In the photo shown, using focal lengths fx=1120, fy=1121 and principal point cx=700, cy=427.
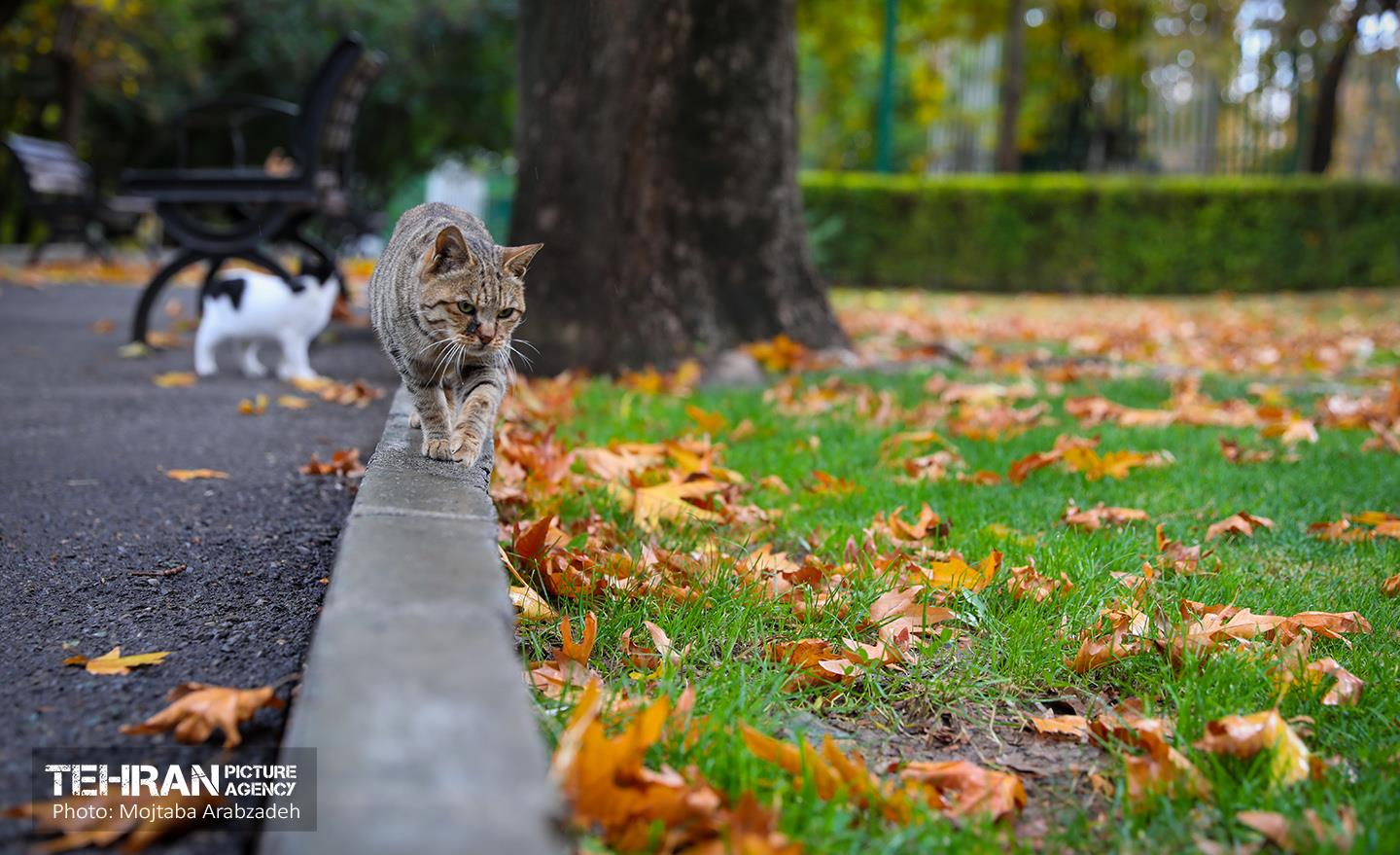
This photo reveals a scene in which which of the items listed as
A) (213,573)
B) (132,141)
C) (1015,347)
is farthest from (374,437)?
(132,141)

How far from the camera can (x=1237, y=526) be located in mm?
2988

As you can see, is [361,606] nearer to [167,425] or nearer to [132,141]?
[167,425]

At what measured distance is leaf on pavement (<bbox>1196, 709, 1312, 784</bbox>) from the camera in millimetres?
1667

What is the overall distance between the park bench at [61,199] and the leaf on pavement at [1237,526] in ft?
33.6

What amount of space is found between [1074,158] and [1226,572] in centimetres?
1696

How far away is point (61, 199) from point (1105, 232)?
11342 millimetres

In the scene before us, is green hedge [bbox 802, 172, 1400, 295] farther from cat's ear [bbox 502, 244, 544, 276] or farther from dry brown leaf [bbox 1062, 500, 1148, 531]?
cat's ear [bbox 502, 244, 544, 276]

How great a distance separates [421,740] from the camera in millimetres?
1229

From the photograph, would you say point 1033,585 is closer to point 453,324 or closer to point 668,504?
point 668,504

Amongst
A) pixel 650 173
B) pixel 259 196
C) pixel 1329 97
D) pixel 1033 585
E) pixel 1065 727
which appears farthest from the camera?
pixel 1329 97

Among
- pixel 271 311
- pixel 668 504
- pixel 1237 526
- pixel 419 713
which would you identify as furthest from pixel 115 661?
pixel 271 311

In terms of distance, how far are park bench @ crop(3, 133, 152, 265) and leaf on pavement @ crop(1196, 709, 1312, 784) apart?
426 inches

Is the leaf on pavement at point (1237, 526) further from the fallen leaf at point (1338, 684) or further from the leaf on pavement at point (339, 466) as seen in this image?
the leaf on pavement at point (339, 466)

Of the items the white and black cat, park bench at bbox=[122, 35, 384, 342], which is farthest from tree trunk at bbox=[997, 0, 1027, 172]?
the white and black cat
